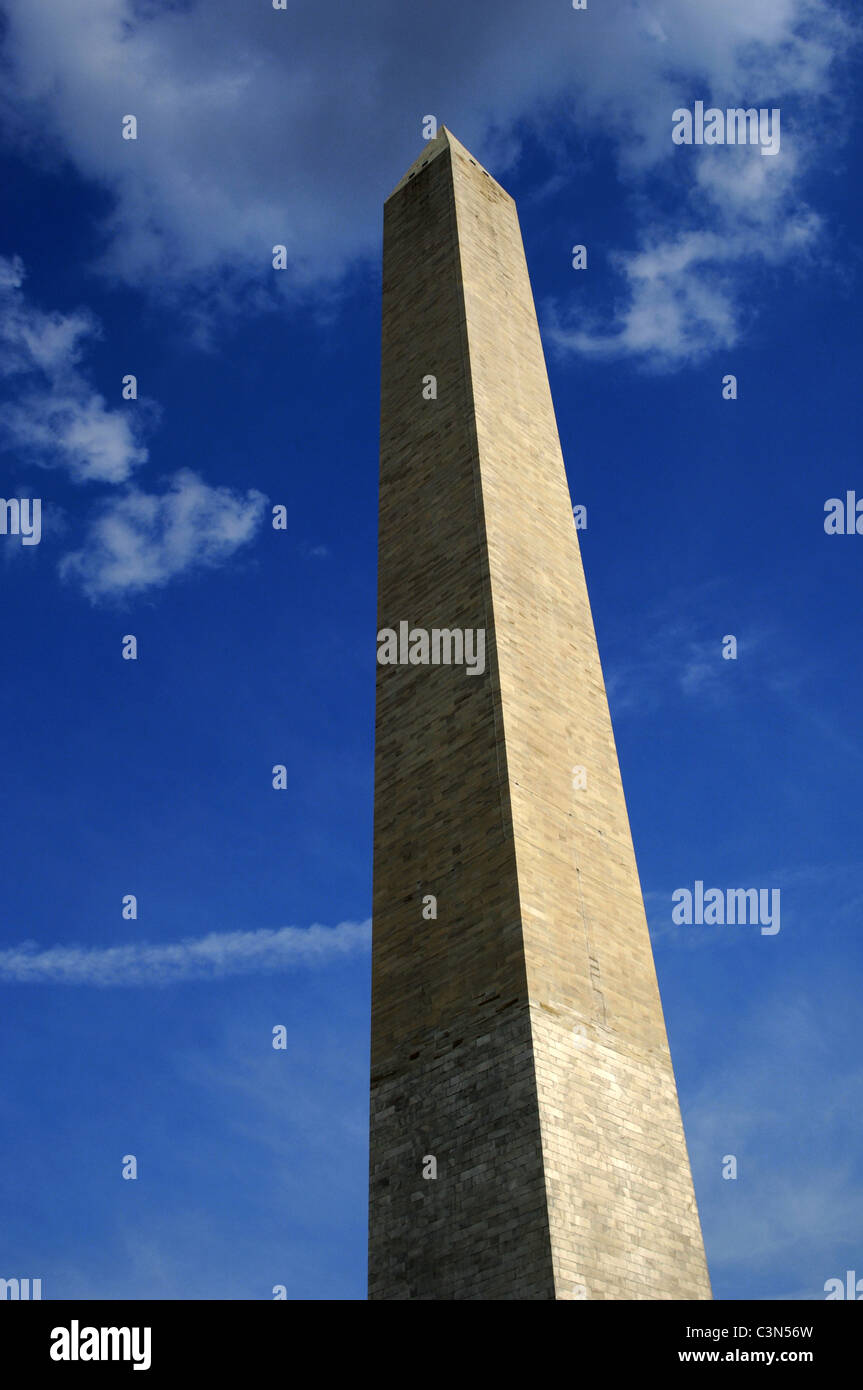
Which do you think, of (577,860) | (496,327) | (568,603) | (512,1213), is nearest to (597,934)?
(577,860)

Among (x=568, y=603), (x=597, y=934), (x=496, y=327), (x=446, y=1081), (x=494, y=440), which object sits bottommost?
(x=446, y=1081)

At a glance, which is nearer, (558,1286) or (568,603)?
(558,1286)

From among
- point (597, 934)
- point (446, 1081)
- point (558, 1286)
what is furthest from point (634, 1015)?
point (558, 1286)
